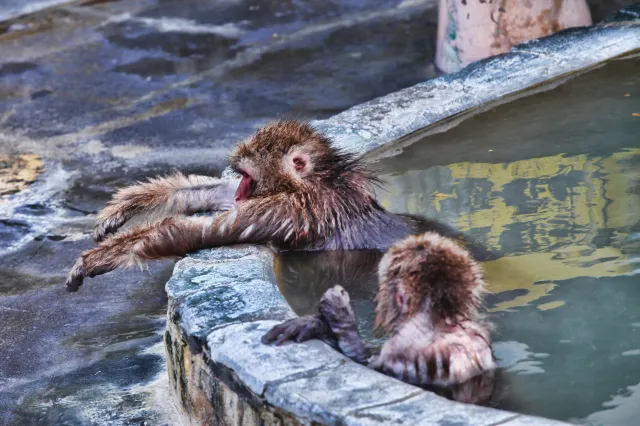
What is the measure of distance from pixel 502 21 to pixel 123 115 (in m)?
2.79

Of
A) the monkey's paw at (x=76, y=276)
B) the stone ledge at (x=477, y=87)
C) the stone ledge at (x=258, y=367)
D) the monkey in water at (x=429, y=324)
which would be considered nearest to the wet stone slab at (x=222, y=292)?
the stone ledge at (x=258, y=367)

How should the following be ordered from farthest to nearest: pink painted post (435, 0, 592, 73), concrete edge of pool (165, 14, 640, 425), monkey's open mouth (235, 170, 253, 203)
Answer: pink painted post (435, 0, 592, 73) < monkey's open mouth (235, 170, 253, 203) < concrete edge of pool (165, 14, 640, 425)

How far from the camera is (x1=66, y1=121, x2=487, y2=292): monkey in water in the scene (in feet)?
14.3

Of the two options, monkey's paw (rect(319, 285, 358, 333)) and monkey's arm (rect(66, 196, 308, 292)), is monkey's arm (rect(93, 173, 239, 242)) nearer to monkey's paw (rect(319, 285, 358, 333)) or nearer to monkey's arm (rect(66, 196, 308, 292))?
monkey's arm (rect(66, 196, 308, 292))

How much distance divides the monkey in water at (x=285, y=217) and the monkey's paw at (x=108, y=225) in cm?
44

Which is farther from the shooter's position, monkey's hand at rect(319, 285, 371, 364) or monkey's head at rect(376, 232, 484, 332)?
monkey's hand at rect(319, 285, 371, 364)

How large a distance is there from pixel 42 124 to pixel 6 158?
25.7 inches

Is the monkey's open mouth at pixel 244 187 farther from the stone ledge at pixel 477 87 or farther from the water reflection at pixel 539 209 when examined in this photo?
the stone ledge at pixel 477 87

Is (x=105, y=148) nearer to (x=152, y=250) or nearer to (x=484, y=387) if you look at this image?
(x=152, y=250)

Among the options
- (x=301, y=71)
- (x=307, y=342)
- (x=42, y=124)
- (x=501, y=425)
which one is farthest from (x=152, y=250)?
(x=301, y=71)

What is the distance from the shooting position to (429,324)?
3.35m

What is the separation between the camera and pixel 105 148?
7047 mm

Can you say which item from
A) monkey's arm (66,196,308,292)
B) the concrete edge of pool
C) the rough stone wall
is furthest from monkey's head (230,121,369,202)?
the rough stone wall

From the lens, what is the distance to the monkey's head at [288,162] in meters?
4.57
